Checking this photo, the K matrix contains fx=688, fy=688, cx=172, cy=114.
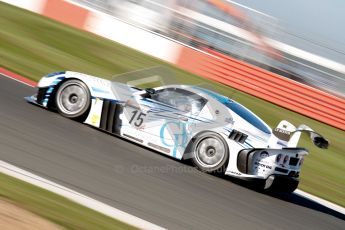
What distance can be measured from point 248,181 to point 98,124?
2368mm

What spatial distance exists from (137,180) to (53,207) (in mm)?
1999

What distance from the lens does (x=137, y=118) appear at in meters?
10.0

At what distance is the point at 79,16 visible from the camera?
2092 cm

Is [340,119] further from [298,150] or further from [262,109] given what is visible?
[298,150]

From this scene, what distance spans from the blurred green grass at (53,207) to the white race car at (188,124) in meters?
3.22

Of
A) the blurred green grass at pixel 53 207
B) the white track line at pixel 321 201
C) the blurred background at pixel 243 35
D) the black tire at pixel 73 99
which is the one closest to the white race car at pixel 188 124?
the black tire at pixel 73 99

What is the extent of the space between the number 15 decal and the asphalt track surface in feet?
1.15

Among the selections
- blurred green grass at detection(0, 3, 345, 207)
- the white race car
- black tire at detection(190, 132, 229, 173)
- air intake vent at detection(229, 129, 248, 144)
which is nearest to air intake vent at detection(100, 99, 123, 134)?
the white race car

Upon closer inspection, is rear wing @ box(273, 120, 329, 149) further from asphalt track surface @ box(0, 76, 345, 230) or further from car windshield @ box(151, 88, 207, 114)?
car windshield @ box(151, 88, 207, 114)

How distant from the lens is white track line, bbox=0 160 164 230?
22.1ft

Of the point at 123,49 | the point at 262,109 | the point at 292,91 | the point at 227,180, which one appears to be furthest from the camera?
the point at 123,49

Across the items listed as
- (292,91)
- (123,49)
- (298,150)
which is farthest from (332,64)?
(298,150)

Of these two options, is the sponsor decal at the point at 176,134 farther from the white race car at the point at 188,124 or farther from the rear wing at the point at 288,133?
the rear wing at the point at 288,133

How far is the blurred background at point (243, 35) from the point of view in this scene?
64.3 feet
